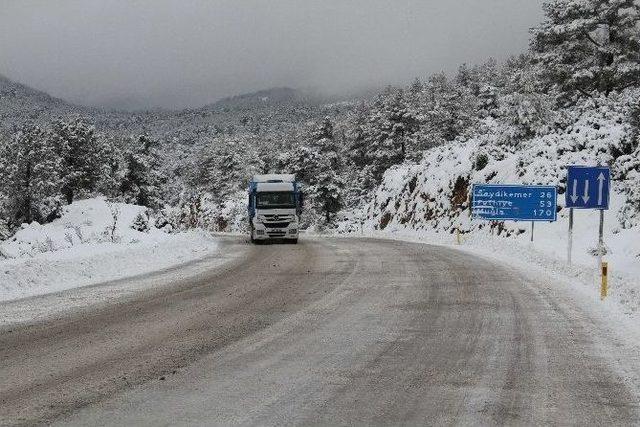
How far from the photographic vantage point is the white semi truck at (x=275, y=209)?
29375 mm

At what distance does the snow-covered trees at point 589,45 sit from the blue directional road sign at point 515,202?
7070 millimetres

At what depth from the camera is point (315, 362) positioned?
6.73 meters

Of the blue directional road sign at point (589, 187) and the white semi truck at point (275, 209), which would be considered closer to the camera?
the blue directional road sign at point (589, 187)

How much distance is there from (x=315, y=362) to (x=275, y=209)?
22.9 metres

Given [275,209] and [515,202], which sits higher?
[515,202]

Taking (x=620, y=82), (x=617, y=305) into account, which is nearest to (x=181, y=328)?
(x=617, y=305)

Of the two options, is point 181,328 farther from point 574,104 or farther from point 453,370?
point 574,104

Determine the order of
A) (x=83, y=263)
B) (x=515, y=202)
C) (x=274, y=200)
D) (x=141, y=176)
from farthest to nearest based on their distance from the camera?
(x=141, y=176), (x=274, y=200), (x=515, y=202), (x=83, y=263)

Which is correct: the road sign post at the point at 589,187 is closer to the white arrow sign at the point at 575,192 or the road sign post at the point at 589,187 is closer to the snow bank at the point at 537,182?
the white arrow sign at the point at 575,192

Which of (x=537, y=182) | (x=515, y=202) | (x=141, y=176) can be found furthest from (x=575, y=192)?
(x=141, y=176)

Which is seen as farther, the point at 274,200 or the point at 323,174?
the point at 323,174

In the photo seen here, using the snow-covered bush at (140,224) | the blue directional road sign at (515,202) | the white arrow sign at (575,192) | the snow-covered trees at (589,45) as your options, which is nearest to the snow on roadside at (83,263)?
the white arrow sign at (575,192)

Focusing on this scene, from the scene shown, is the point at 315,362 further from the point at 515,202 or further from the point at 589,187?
the point at 515,202

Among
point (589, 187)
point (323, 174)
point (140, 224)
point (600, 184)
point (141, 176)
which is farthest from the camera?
point (141, 176)
